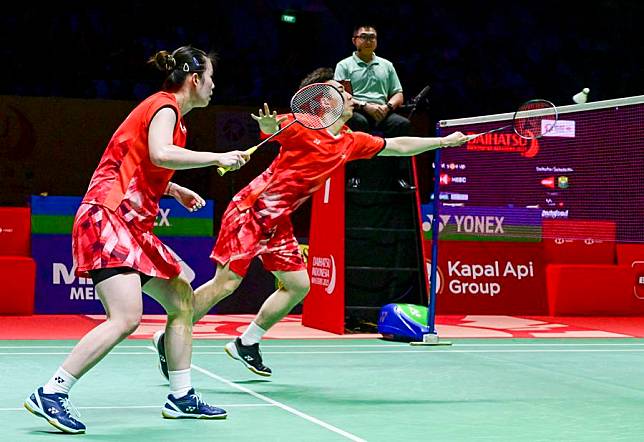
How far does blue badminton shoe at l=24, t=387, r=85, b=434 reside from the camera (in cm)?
479

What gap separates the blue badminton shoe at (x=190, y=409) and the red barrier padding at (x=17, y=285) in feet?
21.4

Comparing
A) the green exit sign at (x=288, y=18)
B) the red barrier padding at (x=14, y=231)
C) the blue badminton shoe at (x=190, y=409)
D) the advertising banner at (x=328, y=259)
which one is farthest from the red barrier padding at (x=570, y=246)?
the blue badminton shoe at (x=190, y=409)

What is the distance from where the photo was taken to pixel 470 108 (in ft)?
56.5

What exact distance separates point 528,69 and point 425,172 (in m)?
3.55

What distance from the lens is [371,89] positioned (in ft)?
33.5

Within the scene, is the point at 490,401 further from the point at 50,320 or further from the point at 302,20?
the point at 302,20

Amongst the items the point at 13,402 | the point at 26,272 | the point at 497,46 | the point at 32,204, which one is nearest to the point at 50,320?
the point at 26,272

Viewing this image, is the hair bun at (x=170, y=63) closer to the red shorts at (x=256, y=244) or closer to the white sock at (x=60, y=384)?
the white sock at (x=60, y=384)

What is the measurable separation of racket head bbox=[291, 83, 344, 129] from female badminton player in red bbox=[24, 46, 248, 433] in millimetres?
1438

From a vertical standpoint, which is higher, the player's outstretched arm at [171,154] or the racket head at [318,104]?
the racket head at [318,104]

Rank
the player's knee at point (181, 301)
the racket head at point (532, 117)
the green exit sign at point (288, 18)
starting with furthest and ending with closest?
the green exit sign at point (288, 18) < the racket head at point (532, 117) < the player's knee at point (181, 301)

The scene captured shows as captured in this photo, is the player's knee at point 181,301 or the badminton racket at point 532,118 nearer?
the player's knee at point 181,301

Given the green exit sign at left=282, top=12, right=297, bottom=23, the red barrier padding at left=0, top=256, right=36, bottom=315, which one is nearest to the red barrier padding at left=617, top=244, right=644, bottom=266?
the green exit sign at left=282, top=12, right=297, bottom=23

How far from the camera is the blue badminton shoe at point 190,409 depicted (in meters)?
5.26
